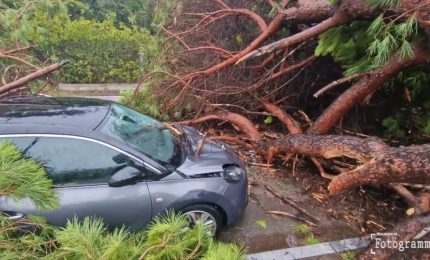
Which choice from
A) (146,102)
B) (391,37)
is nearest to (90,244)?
(391,37)

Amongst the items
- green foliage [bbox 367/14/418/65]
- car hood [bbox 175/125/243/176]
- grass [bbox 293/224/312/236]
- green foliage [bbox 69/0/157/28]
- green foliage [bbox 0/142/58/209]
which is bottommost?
grass [bbox 293/224/312/236]

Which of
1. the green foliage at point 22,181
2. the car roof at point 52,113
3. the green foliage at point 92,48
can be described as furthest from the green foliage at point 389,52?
the green foliage at point 92,48

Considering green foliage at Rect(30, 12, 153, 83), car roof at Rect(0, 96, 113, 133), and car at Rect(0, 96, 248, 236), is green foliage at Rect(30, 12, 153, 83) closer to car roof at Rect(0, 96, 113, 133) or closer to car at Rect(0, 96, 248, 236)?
car roof at Rect(0, 96, 113, 133)

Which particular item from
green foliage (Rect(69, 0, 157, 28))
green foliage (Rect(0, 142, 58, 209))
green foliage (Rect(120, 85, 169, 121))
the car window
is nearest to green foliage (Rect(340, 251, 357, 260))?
the car window

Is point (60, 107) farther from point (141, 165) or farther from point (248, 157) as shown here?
point (248, 157)

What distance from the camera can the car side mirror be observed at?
3045 millimetres

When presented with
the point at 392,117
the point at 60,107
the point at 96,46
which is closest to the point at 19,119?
the point at 60,107

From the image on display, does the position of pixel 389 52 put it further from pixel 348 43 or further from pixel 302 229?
pixel 302 229

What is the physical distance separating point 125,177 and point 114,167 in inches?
6.8

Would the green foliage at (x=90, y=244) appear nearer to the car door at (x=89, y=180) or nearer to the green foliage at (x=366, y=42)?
the car door at (x=89, y=180)

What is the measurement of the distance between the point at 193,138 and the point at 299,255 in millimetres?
1796

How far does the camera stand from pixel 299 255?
3.57m

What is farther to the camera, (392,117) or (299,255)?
(392,117)

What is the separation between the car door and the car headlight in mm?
865
